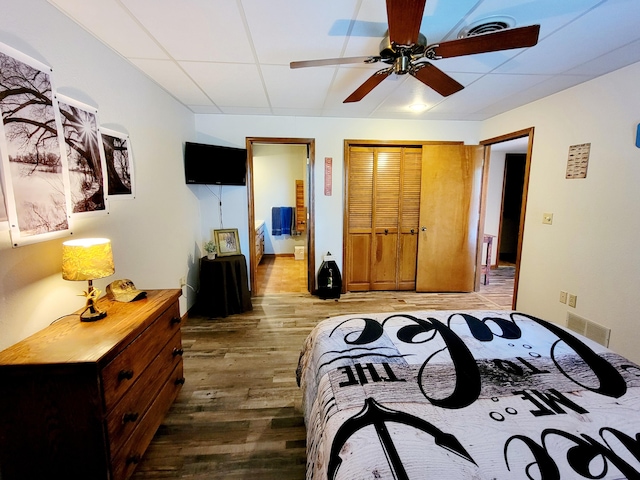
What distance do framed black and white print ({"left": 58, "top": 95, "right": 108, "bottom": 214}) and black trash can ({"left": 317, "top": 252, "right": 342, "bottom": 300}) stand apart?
8.37 ft

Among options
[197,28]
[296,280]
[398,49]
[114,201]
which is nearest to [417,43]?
[398,49]

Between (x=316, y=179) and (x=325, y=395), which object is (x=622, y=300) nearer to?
(x=325, y=395)

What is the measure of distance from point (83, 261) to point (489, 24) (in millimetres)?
2561

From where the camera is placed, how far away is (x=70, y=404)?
1073 mm

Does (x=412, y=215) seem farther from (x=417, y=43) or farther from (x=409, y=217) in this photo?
(x=417, y=43)

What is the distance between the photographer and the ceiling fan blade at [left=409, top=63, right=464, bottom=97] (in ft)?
5.89

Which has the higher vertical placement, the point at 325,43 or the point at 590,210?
the point at 325,43

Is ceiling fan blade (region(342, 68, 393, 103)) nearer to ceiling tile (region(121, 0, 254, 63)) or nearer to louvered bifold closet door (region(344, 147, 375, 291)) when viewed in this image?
ceiling tile (region(121, 0, 254, 63))

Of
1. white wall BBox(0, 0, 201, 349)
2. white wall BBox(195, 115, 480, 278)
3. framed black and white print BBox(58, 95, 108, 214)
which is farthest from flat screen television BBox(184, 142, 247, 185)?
framed black and white print BBox(58, 95, 108, 214)

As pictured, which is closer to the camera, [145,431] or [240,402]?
[145,431]

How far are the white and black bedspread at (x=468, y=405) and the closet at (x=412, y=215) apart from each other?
2474 millimetres

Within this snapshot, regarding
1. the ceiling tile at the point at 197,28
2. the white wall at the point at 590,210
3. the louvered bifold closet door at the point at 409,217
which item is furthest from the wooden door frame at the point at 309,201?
the white wall at the point at 590,210

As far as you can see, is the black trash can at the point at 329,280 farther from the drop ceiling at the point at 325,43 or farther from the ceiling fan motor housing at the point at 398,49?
the ceiling fan motor housing at the point at 398,49

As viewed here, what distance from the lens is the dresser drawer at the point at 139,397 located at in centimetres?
117
